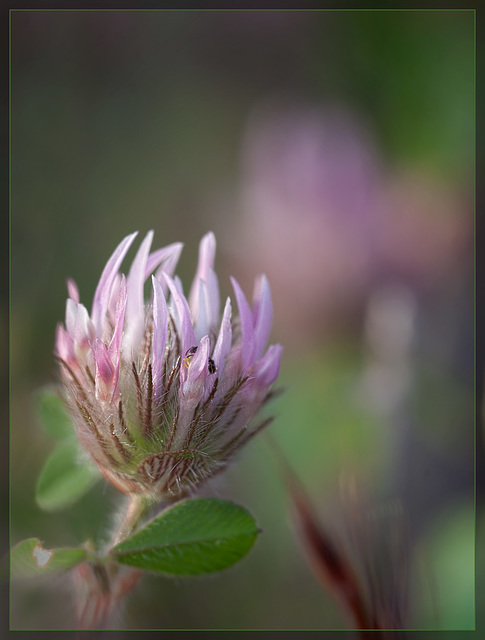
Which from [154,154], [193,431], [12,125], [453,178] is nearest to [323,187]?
[453,178]

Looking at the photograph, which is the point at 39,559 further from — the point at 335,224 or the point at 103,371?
the point at 335,224

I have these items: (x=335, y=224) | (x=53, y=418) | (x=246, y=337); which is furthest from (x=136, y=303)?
(x=335, y=224)

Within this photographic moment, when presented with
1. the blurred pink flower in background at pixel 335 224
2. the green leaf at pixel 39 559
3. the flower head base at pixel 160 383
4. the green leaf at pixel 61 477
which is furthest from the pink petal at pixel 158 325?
the blurred pink flower in background at pixel 335 224

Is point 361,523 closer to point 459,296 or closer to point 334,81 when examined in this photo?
point 459,296

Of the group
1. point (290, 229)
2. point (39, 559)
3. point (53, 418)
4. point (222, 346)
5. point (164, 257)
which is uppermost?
point (290, 229)

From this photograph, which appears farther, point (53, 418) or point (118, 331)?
point (53, 418)

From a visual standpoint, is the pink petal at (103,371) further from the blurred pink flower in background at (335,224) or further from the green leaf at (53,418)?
the blurred pink flower in background at (335,224)

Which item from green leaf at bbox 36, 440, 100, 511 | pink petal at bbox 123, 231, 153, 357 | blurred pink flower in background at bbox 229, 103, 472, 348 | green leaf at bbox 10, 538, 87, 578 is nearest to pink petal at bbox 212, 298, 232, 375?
pink petal at bbox 123, 231, 153, 357
